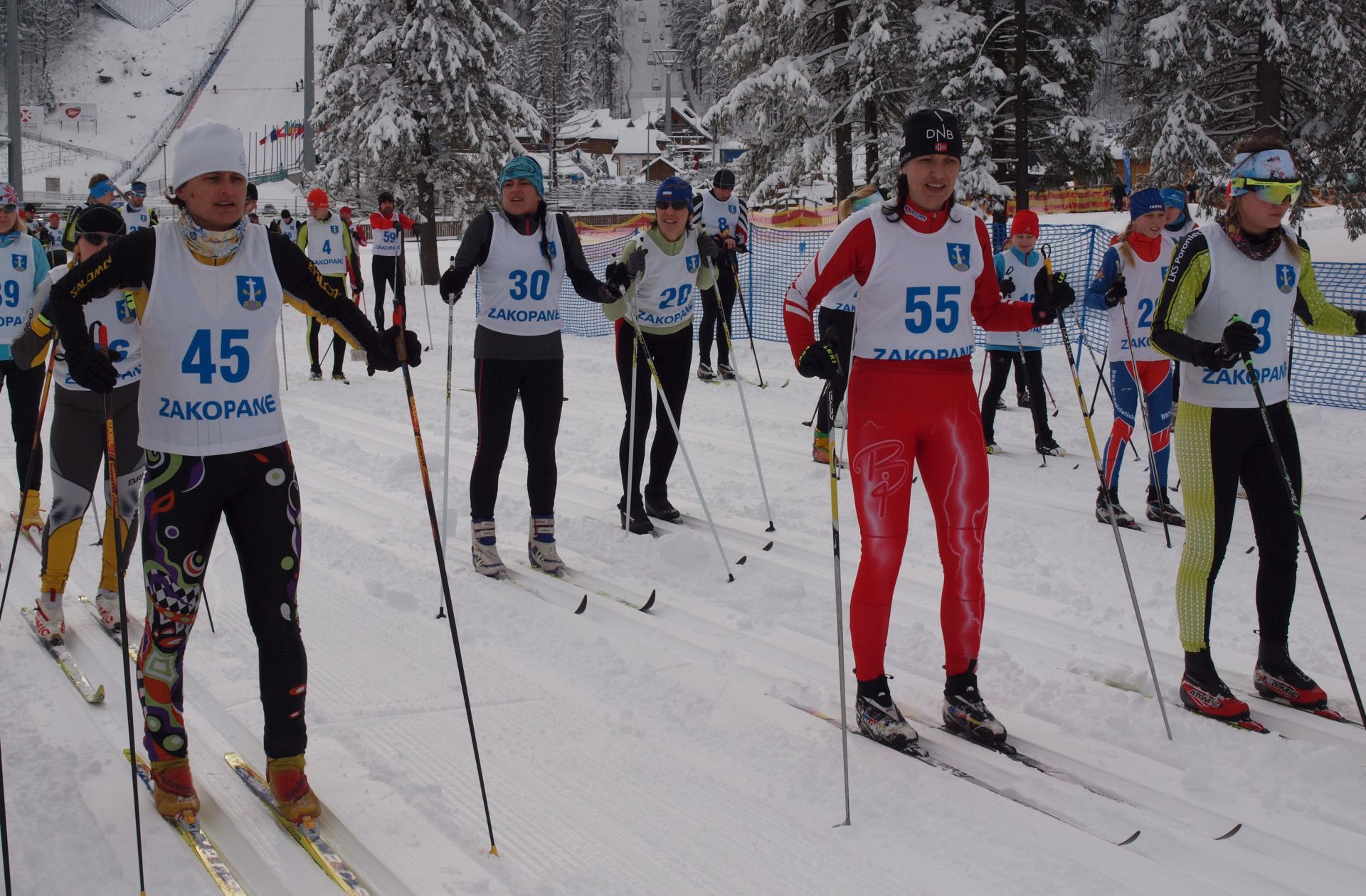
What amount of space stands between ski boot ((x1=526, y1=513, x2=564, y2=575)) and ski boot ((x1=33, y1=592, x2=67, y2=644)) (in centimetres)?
225

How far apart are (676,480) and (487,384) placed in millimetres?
2586

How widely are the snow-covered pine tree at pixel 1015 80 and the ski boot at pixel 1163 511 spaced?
14.1 meters

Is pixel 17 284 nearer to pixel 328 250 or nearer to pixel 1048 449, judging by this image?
pixel 1048 449

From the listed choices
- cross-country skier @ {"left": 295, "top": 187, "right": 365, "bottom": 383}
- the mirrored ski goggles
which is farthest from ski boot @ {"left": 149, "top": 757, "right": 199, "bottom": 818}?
cross-country skier @ {"left": 295, "top": 187, "right": 365, "bottom": 383}

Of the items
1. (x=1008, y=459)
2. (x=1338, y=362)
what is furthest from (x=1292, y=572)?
(x=1338, y=362)

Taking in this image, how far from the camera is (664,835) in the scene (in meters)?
3.22

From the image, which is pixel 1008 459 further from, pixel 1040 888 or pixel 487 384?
pixel 1040 888

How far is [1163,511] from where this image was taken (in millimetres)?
6367

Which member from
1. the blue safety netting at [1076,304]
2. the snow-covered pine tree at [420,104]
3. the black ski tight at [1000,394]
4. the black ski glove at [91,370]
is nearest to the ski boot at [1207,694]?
the blue safety netting at [1076,304]

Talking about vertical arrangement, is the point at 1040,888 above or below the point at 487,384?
below

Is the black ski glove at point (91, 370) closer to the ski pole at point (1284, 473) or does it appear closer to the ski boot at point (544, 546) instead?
the ski boot at point (544, 546)

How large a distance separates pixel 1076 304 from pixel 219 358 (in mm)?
15224

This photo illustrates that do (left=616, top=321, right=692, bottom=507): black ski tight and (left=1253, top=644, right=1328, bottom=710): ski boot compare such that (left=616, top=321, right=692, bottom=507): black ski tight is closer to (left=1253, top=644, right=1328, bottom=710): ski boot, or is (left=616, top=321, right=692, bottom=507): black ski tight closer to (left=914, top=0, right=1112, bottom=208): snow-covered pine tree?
(left=1253, top=644, right=1328, bottom=710): ski boot

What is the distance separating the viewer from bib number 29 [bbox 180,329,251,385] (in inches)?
121
